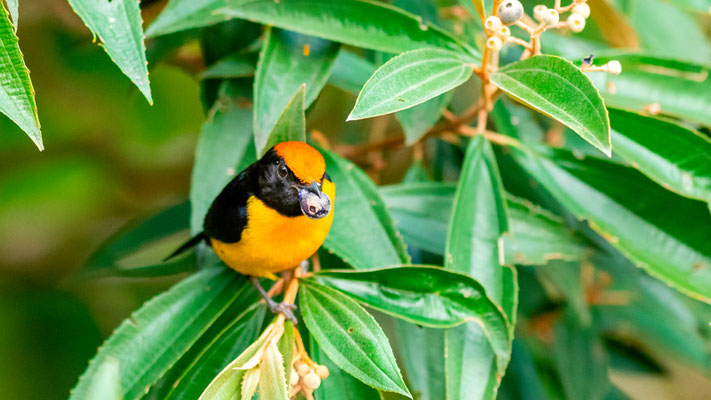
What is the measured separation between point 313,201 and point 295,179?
2.3 inches

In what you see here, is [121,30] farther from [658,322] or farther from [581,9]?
[658,322]

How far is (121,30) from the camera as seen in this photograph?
0.78 m

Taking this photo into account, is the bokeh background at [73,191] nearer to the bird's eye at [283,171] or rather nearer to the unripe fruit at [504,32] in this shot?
the bird's eye at [283,171]

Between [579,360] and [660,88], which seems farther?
[579,360]

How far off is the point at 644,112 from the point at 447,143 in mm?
488

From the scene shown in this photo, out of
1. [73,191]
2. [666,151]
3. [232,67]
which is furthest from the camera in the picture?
[73,191]

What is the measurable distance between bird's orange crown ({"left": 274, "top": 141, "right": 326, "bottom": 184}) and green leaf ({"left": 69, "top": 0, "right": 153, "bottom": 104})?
201 mm

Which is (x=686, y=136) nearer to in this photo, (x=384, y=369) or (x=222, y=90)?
(x=384, y=369)

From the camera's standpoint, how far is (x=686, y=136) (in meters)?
0.98

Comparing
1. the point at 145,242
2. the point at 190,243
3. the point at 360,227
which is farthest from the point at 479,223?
the point at 145,242

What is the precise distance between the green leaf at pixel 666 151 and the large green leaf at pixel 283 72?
475mm

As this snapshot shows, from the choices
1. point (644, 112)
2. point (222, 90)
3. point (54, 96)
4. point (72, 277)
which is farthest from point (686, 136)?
point (54, 96)

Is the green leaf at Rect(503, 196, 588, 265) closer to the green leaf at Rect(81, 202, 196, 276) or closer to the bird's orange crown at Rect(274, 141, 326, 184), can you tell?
the bird's orange crown at Rect(274, 141, 326, 184)

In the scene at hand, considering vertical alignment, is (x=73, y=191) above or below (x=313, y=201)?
below
